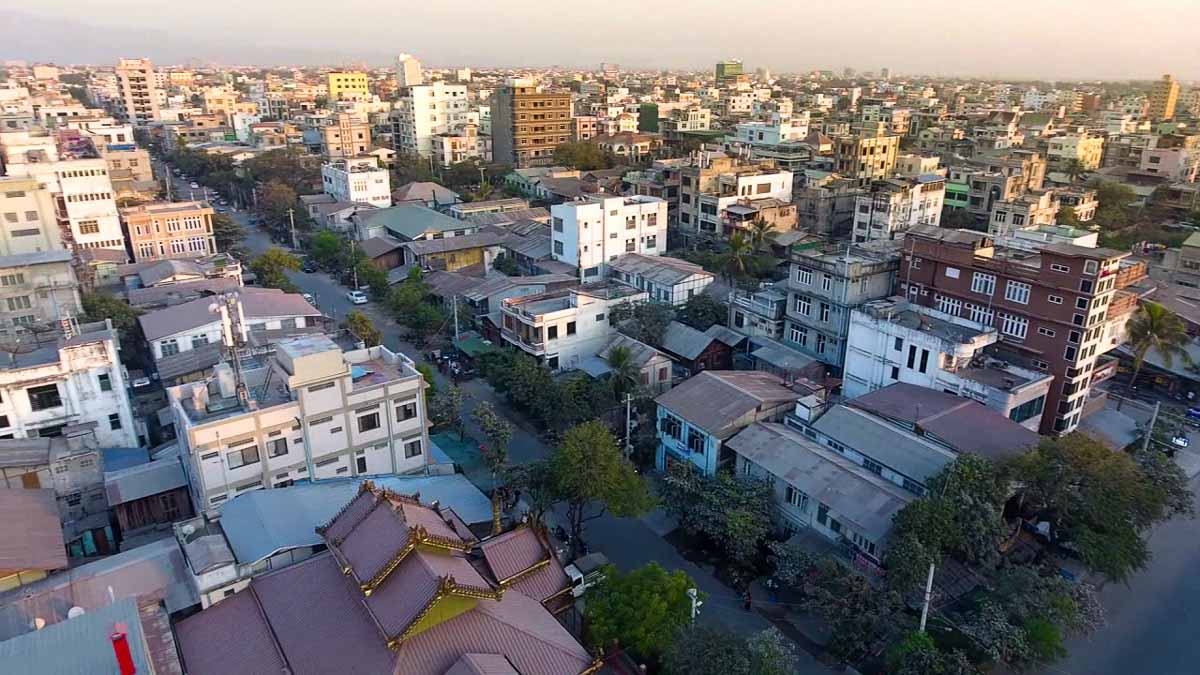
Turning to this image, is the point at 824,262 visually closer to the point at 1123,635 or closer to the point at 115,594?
the point at 1123,635

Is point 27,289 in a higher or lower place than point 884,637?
higher

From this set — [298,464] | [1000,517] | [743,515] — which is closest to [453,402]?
[298,464]

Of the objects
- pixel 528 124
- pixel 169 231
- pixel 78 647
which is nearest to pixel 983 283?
pixel 78 647

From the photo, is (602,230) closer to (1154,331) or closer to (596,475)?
(596,475)

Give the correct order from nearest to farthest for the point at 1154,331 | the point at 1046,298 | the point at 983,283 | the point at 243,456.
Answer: the point at 243,456 → the point at 1046,298 → the point at 983,283 → the point at 1154,331

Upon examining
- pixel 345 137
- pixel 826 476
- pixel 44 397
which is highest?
pixel 345 137

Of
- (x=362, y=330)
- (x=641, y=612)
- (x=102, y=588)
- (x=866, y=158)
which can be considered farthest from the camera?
(x=866, y=158)

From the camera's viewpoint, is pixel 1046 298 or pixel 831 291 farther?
pixel 831 291

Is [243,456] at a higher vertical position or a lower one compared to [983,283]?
lower
